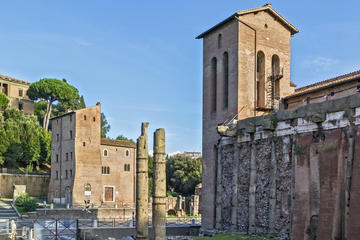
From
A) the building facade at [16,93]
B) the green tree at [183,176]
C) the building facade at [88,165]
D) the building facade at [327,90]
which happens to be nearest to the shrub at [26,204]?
the building facade at [88,165]

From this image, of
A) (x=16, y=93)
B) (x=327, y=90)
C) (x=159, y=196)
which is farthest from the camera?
(x=16, y=93)

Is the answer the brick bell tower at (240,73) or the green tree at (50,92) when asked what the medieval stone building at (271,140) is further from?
the green tree at (50,92)

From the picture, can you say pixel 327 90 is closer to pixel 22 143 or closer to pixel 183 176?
pixel 183 176

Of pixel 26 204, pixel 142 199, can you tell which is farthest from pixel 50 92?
pixel 142 199

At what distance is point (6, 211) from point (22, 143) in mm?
15592

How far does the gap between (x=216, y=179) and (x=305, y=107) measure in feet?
26.9

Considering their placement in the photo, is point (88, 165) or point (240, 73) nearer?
point (240, 73)

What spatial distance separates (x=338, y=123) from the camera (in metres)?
17.3

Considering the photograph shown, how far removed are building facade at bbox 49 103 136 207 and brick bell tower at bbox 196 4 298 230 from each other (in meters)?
18.9

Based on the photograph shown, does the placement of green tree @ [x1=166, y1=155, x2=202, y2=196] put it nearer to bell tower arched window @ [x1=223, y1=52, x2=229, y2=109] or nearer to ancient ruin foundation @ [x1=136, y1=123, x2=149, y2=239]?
bell tower arched window @ [x1=223, y1=52, x2=229, y2=109]

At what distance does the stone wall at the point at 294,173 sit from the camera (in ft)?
54.2

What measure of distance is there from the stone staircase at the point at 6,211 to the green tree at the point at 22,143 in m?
9.49

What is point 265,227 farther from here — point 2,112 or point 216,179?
point 2,112

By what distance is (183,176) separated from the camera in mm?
57688
